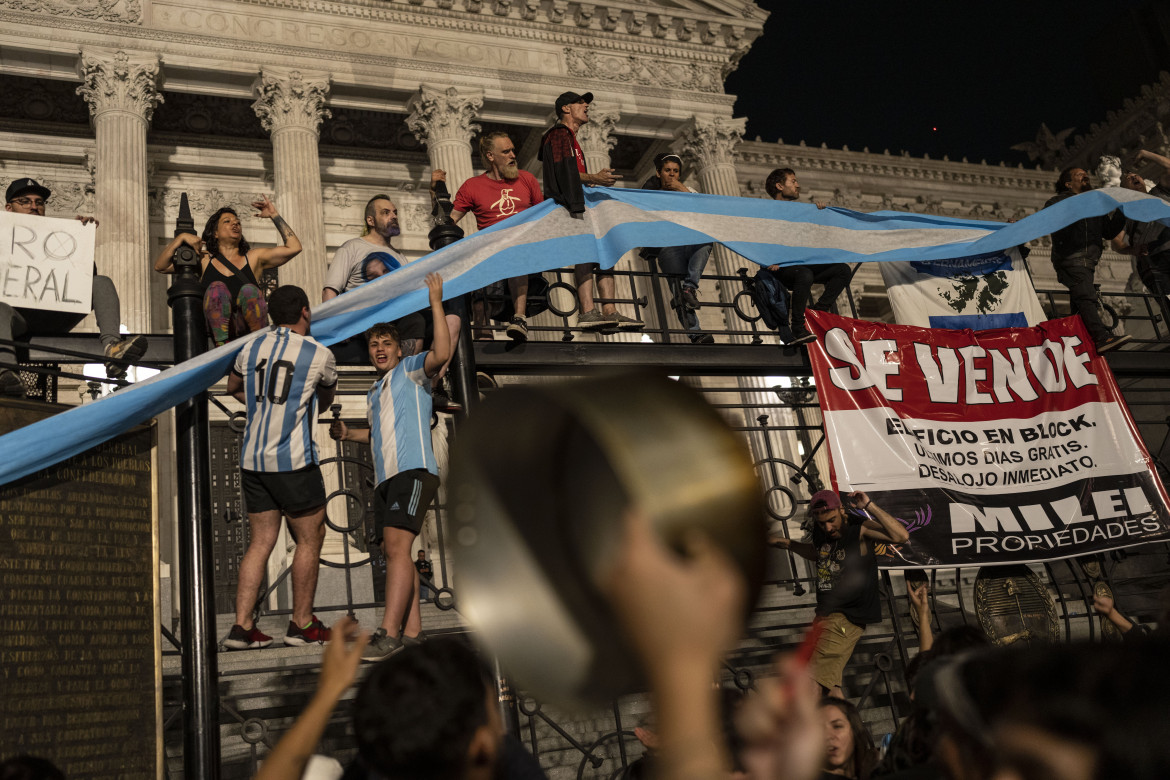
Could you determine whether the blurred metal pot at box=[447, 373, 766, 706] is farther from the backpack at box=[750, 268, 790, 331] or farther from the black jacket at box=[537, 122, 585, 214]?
the backpack at box=[750, 268, 790, 331]

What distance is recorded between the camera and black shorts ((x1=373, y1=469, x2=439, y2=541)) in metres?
5.07

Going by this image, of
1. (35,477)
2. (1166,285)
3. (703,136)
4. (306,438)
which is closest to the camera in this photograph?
(35,477)

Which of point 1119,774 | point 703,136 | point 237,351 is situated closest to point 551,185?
point 237,351

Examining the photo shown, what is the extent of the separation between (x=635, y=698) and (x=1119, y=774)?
577cm

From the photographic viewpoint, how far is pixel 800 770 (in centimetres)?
86

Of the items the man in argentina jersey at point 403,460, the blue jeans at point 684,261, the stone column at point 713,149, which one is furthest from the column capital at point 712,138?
the man in argentina jersey at point 403,460

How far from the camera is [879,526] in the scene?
267 inches

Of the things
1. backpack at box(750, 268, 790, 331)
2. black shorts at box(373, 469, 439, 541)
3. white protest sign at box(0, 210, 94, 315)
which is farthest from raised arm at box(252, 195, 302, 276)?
backpack at box(750, 268, 790, 331)

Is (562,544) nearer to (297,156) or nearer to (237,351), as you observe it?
(237,351)

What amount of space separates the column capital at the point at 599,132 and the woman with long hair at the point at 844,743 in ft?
69.7

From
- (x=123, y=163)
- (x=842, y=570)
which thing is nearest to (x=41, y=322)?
(x=842, y=570)

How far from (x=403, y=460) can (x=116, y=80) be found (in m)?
19.0

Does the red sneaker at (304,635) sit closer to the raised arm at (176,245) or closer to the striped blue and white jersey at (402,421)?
the striped blue and white jersey at (402,421)

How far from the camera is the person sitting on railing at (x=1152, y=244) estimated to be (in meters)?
8.72
